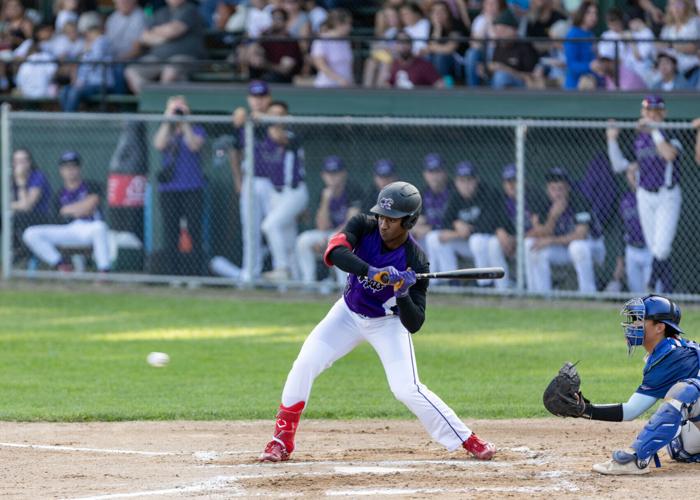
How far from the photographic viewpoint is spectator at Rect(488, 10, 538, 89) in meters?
15.5

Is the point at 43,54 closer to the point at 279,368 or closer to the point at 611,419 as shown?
the point at 279,368

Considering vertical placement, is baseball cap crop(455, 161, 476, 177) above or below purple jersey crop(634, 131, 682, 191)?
below

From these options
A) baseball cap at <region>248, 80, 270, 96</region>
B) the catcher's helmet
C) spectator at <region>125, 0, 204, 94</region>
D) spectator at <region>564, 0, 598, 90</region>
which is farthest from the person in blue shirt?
spectator at <region>125, 0, 204, 94</region>

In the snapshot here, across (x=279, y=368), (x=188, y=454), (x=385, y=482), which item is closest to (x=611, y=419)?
(x=385, y=482)

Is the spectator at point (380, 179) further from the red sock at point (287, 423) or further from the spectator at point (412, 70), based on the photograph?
the red sock at point (287, 423)

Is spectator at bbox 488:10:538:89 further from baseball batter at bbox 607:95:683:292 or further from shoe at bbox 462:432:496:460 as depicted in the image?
shoe at bbox 462:432:496:460

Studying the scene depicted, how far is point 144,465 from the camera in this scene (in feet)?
25.9

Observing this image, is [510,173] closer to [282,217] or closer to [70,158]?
[282,217]

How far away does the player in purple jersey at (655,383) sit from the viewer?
7.21m

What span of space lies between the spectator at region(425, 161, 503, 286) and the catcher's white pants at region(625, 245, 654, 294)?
1523mm

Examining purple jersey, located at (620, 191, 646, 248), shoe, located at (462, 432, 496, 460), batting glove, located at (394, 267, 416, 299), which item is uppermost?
batting glove, located at (394, 267, 416, 299)

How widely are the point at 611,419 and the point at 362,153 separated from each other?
29.5 feet

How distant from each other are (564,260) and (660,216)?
1185 millimetres

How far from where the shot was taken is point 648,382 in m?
7.42
